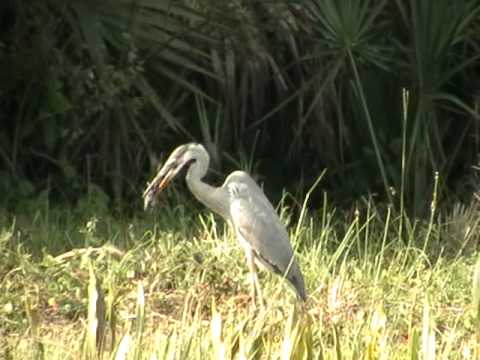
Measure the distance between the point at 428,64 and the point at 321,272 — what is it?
104 inches

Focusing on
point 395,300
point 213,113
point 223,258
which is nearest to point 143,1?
point 213,113

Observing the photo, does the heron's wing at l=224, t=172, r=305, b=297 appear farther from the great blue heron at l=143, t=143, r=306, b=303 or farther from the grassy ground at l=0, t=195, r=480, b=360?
the grassy ground at l=0, t=195, r=480, b=360

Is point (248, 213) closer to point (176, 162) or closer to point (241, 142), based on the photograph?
point (176, 162)

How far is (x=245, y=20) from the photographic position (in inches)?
377

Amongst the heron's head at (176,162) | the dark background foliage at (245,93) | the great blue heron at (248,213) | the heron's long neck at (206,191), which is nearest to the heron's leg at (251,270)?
the great blue heron at (248,213)

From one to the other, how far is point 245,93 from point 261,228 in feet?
11.1

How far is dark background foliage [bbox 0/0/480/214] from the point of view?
921 cm

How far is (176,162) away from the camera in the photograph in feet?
24.2

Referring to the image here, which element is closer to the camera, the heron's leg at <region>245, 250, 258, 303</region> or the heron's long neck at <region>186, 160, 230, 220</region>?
the heron's leg at <region>245, 250, 258, 303</region>

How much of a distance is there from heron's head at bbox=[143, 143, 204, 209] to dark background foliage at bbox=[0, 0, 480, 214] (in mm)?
1611

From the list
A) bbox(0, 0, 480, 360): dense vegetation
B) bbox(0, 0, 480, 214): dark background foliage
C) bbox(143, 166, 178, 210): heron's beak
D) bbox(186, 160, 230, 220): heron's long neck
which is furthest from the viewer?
bbox(0, 0, 480, 214): dark background foliage

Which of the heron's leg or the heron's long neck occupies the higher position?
the heron's long neck

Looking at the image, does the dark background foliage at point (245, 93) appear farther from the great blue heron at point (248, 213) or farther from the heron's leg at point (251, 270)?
the heron's leg at point (251, 270)

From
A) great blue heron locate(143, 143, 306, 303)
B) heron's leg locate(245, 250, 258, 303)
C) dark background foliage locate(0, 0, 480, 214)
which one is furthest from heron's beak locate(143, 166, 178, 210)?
dark background foliage locate(0, 0, 480, 214)
